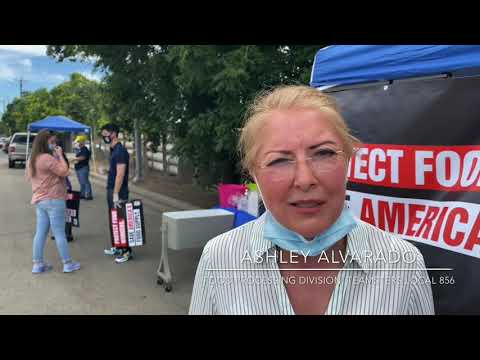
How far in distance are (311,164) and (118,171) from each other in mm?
4948

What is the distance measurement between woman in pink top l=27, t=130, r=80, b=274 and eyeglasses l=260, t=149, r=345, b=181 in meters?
4.61

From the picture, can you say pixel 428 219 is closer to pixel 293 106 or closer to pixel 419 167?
pixel 419 167

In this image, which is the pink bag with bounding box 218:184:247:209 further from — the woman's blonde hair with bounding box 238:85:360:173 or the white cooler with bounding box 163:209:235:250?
the woman's blonde hair with bounding box 238:85:360:173

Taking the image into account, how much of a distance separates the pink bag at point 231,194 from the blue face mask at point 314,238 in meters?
Result: 3.20

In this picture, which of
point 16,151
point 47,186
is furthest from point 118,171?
point 16,151

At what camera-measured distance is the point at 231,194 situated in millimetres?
4754

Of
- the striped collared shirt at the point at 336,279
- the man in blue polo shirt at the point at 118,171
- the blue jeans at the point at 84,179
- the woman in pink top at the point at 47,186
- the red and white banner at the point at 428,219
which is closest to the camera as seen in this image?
the striped collared shirt at the point at 336,279

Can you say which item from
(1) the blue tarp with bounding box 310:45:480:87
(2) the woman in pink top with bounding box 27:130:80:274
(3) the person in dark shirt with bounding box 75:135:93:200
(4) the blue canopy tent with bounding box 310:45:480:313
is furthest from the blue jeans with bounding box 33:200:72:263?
(3) the person in dark shirt with bounding box 75:135:93:200

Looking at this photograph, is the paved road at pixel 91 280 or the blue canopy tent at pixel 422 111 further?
the paved road at pixel 91 280

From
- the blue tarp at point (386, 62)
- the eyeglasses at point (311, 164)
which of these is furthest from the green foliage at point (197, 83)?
the eyeglasses at point (311, 164)

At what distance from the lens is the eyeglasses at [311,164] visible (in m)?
1.23

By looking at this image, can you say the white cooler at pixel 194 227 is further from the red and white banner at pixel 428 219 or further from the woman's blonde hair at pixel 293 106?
the woman's blonde hair at pixel 293 106

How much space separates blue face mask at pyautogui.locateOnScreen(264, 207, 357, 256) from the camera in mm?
1340

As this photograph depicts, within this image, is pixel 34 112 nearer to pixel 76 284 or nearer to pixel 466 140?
pixel 76 284
